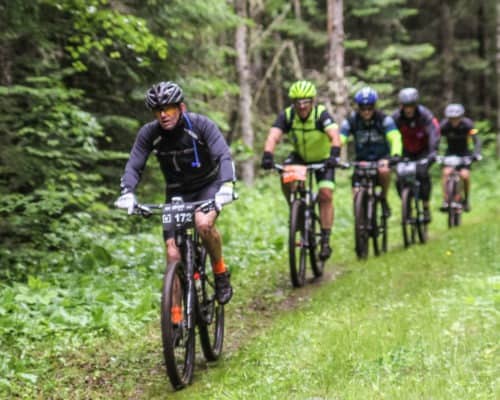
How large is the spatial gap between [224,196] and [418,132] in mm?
8097

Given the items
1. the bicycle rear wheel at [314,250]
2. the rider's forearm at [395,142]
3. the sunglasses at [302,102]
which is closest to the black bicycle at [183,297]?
the bicycle rear wheel at [314,250]

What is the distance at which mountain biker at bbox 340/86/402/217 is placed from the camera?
11.2 m

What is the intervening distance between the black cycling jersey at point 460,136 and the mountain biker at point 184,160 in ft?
33.8

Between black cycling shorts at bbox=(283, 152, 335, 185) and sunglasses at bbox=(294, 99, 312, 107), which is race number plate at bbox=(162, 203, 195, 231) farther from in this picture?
black cycling shorts at bbox=(283, 152, 335, 185)

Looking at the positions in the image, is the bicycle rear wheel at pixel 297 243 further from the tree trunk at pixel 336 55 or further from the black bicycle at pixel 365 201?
the tree trunk at pixel 336 55

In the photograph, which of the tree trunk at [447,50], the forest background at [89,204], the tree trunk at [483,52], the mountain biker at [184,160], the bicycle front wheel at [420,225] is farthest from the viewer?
the tree trunk at [483,52]

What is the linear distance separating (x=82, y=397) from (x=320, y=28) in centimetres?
2337

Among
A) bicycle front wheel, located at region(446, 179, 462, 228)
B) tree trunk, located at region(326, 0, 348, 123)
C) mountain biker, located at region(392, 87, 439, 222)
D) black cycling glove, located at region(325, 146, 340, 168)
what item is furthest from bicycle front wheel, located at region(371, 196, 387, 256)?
tree trunk, located at region(326, 0, 348, 123)

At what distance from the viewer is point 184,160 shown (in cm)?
652

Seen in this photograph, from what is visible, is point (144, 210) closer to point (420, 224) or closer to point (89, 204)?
point (89, 204)

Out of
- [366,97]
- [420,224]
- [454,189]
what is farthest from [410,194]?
[454,189]

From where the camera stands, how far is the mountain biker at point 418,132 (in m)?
12.5

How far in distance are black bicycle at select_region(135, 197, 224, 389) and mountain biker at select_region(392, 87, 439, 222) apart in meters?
7.34

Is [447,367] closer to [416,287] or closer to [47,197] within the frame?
[416,287]
